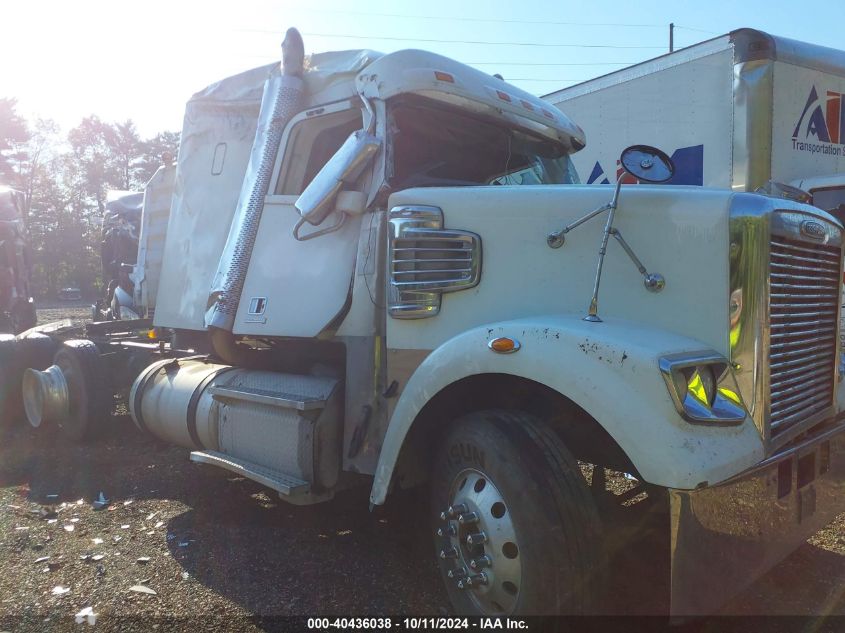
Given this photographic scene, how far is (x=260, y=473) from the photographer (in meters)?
3.82

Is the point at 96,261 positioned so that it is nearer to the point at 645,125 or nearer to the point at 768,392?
the point at 645,125

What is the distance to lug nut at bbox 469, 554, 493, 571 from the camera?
2.68 m

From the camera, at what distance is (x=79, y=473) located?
18.5 ft

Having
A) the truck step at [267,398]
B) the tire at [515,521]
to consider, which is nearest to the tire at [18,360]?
the truck step at [267,398]

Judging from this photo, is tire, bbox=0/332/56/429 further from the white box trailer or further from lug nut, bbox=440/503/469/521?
the white box trailer

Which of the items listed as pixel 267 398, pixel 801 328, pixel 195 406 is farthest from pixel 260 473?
pixel 801 328

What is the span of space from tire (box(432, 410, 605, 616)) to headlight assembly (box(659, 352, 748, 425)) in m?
0.49

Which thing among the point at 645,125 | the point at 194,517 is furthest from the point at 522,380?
the point at 645,125

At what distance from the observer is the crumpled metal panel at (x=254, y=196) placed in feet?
14.3

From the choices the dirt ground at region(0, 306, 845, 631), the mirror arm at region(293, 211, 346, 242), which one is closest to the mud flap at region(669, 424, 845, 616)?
the dirt ground at region(0, 306, 845, 631)

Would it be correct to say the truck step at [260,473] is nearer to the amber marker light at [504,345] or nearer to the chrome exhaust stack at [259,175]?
the chrome exhaust stack at [259,175]

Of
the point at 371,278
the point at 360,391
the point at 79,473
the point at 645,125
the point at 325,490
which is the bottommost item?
the point at 79,473

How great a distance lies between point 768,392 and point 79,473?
524cm

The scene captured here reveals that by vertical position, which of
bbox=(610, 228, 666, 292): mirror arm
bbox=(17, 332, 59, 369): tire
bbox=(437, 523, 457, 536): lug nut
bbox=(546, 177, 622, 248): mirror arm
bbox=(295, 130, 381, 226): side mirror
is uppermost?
bbox=(295, 130, 381, 226): side mirror
